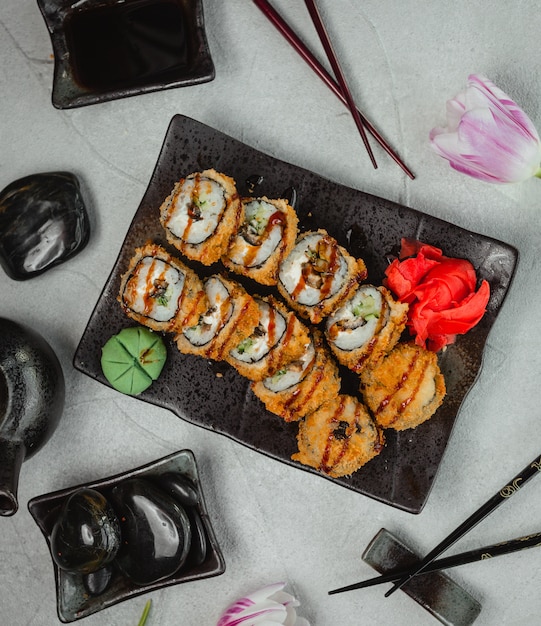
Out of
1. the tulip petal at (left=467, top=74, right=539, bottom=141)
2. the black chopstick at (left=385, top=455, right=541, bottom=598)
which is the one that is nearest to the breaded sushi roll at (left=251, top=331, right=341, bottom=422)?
the black chopstick at (left=385, top=455, right=541, bottom=598)

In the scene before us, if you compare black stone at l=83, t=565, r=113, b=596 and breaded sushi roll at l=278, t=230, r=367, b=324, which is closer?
breaded sushi roll at l=278, t=230, r=367, b=324

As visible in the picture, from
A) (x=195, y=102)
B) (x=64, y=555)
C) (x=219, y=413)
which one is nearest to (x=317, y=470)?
(x=219, y=413)

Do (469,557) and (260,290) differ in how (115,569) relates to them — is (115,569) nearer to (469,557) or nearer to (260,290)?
(260,290)

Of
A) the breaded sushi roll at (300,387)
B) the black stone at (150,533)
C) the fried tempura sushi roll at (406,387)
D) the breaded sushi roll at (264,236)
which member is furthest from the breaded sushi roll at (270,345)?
the black stone at (150,533)

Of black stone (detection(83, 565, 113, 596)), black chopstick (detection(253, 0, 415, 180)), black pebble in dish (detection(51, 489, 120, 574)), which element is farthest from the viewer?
black stone (detection(83, 565, 113, 596))

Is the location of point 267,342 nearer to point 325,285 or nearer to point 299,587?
point 325,285

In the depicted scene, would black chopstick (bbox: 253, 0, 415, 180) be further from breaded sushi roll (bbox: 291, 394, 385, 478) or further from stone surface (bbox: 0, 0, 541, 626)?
breaded sushi roll (bbox: 291, 394, 385, 478)

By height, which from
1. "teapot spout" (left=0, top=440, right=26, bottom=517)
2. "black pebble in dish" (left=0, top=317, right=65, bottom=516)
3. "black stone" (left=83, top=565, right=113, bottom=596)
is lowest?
"black stone" (left=83, top=565, right=113, bottom=596)
